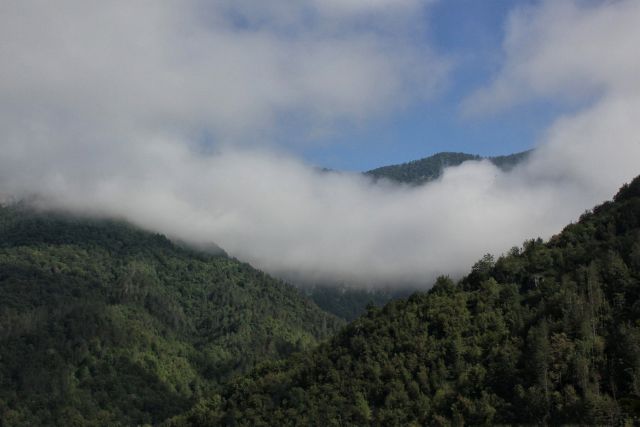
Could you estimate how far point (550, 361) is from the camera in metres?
149

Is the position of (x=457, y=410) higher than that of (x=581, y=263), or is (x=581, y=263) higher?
(x=581, y=263)

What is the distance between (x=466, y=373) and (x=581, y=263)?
156 ft

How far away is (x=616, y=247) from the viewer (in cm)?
18112

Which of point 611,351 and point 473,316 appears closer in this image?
point 611,351

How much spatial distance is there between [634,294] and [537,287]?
1018 inches

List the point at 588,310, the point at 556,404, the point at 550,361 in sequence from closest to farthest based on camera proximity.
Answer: the point at 556,404 → the point at 550,361 → the point at 588,310

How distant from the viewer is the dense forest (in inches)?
5635

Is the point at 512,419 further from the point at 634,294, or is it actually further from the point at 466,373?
the point at 634,294

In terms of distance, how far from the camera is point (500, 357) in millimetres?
159375

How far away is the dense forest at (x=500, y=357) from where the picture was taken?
470ft

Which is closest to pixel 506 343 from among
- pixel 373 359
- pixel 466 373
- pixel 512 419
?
pixel 466 373

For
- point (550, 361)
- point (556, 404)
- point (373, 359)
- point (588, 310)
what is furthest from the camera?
point (373, 359)

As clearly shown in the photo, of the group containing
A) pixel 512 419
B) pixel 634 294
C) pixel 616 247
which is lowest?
pixel 512 419

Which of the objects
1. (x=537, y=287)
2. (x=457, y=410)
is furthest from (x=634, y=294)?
(x=457, y=410)
